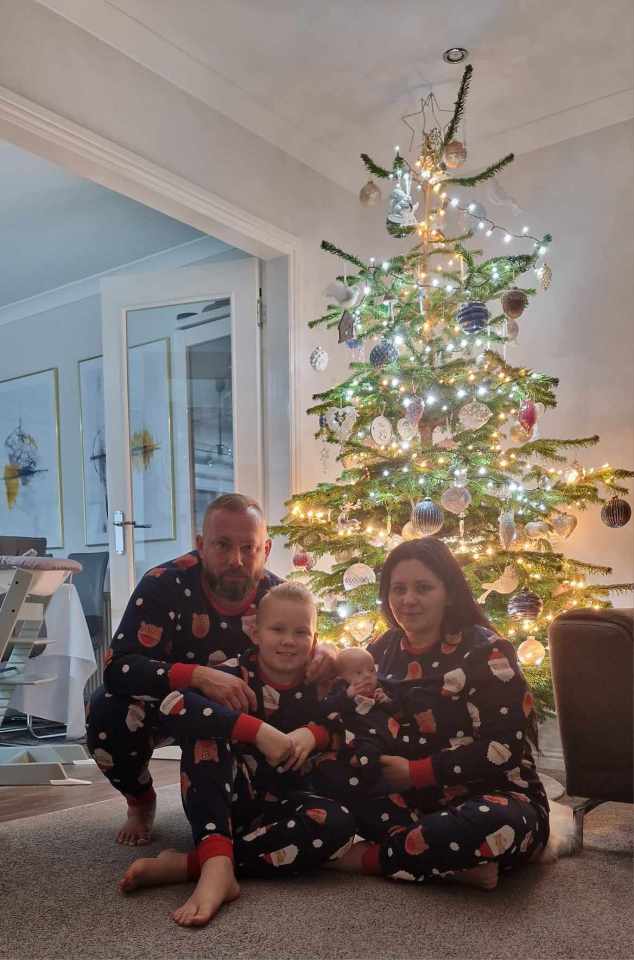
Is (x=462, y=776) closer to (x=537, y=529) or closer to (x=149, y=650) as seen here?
(x=149, y=650)

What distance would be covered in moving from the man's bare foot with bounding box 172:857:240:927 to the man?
0.38 meters

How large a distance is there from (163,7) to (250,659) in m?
2.20

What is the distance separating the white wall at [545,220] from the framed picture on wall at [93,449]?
7.05 ft

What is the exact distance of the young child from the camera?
5.12ft

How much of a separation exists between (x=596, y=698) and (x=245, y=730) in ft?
2.37

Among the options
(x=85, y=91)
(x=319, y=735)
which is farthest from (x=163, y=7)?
(x=319, y=735)

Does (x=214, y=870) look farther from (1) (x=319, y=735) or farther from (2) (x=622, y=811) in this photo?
(2) (x=622, y=811)

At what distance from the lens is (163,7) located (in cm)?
276

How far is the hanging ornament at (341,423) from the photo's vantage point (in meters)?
3.02

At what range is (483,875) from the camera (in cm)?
154

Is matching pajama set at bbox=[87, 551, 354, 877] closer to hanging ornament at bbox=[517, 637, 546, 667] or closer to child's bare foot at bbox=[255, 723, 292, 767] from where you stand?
child's bare foot at bbox=[255, 723, 292, 767]

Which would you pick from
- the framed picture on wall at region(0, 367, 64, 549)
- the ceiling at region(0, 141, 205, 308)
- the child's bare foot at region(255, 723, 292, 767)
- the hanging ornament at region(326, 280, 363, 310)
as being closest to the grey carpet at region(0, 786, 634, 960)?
the child's bare foot at region(255, 723, 292, 767)

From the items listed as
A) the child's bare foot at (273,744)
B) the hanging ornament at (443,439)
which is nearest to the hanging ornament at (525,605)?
the hanging ornament at (443,439)

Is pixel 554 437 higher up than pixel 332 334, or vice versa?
pixel 332 334
